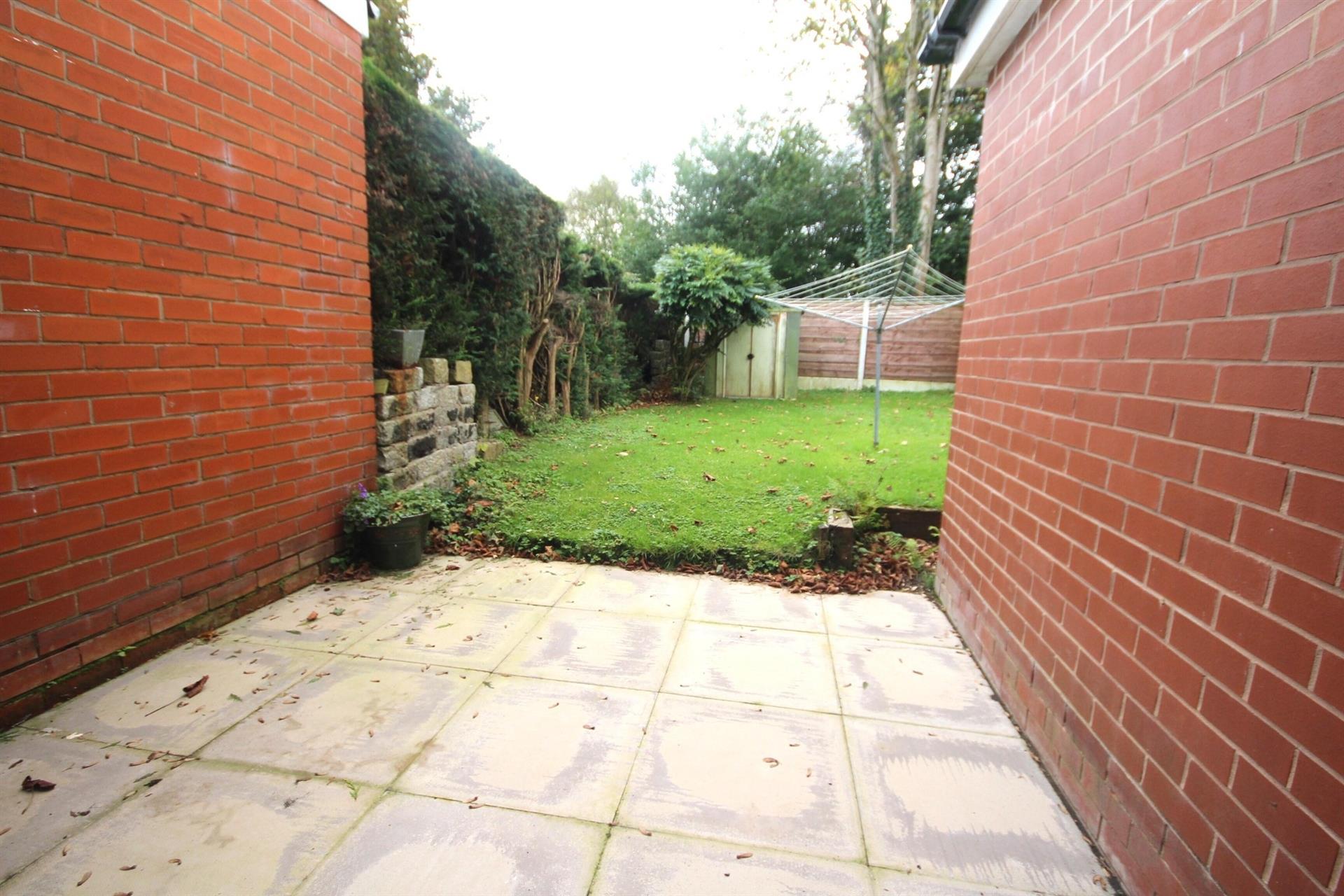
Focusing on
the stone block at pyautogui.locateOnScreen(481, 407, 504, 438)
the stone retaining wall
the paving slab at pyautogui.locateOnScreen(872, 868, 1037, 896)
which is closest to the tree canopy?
the stone block at pyautogui.locateOnScreen(481, 407, 504, 438)

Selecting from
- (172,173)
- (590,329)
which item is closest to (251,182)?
(172,173)

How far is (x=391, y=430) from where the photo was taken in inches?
159

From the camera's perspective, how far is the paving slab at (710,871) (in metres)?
1.57

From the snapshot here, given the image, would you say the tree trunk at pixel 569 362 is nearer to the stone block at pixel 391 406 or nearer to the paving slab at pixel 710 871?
the stone block at pixel 391 406

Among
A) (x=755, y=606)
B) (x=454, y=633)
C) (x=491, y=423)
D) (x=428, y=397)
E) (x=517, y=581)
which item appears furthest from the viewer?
(x=491, y=423)

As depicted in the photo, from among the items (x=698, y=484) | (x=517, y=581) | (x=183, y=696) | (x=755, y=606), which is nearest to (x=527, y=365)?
(x=698, y=484)

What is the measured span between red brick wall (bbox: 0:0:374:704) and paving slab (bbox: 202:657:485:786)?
0.80 metres

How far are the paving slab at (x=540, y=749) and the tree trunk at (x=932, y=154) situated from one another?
17706mm

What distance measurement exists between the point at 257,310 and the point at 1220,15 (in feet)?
12.3

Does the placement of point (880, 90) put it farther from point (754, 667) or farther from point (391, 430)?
point (754, 667)

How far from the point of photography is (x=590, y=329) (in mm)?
9000

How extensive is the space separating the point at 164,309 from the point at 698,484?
3.68m

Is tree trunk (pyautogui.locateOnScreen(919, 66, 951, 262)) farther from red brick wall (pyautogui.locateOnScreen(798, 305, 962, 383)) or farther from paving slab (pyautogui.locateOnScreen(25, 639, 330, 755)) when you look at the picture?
paving slab (pyautogui.locateOnScreen(25, 639, 330, 755))

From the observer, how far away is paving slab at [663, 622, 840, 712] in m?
2.48
